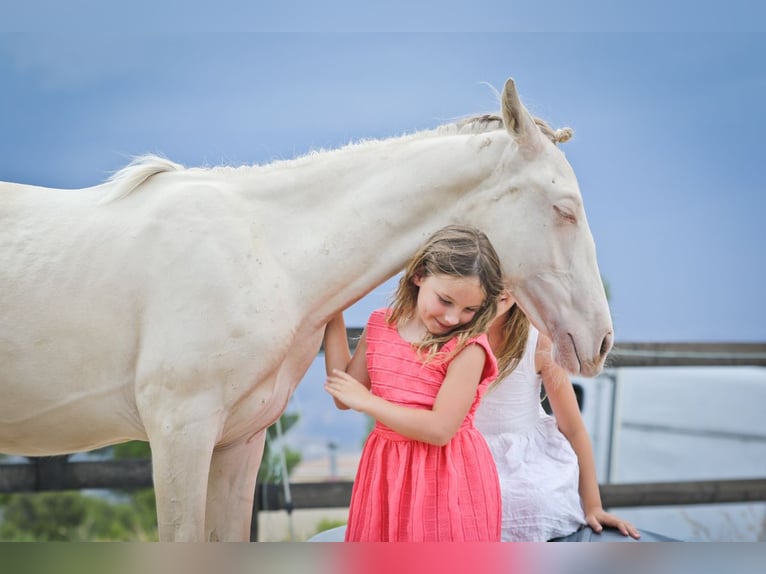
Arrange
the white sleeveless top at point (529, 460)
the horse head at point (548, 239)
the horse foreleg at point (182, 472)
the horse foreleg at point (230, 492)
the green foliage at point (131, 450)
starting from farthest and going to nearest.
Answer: the green foliage at point (131, 450)
the white sleeveless top at point (529, 460)
the horse foreleg at point (230, 492)
the horse head at point (548, 239)
the horse foreleg at point (182, 472)

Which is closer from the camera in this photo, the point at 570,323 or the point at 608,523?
the point at 570,323

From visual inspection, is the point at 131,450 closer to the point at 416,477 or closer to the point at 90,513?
the point at 90,513

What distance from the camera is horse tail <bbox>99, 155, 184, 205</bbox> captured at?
1472 millimetres

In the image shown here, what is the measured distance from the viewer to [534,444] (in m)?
1.77

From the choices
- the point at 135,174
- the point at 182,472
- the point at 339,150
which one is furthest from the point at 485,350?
the point at 135,174

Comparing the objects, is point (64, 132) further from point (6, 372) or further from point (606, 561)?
point (606, 561)

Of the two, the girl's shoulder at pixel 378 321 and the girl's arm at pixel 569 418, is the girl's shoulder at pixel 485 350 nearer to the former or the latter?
the girl's shoulder at pixel 378 321

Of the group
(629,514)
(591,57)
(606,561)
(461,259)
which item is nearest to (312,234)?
(461,259)

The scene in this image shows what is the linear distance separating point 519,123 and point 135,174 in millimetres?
789

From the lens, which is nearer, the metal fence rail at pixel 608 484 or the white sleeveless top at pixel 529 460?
the white sleeveless top at pixel 529 460

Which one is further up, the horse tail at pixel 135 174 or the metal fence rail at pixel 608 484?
the horse tail at pixel 135 174

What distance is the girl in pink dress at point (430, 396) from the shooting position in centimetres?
142

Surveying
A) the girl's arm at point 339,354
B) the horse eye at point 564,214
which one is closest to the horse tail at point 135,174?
the girl's arm at point 339,354

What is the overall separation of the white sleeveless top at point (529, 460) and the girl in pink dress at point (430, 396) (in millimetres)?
167
